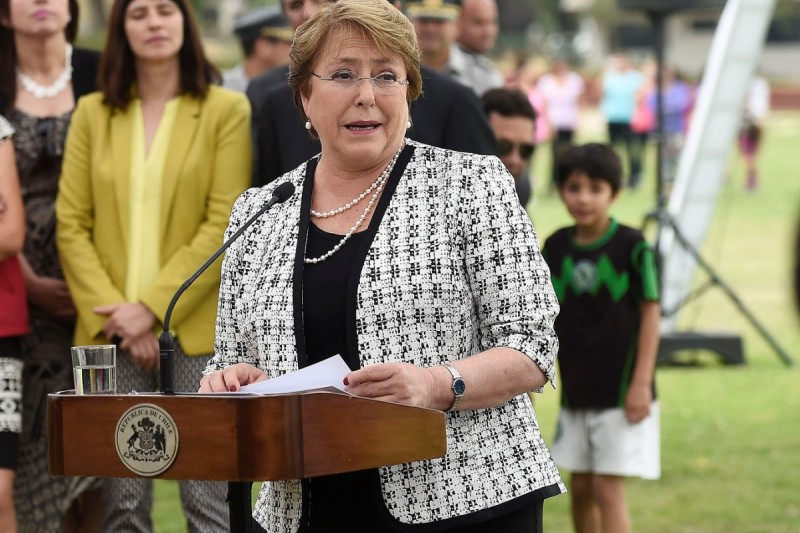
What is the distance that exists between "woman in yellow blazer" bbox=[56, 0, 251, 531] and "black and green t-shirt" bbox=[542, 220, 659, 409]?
1.57 metres

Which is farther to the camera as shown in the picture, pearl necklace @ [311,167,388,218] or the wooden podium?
pearl necklace @ [311,167,388,218]

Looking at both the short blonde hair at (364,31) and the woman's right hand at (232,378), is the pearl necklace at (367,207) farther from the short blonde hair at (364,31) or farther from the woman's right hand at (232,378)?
the woman's right hand at (232,378)

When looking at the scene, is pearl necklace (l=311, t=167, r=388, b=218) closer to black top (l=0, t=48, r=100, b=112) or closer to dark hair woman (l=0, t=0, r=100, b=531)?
dark hair woman (l=0, t=0, r=100, b=531)

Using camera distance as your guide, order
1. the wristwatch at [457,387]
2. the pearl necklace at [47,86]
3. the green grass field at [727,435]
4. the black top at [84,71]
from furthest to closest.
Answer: the green grass field at [727,435], the black top at [84,71], the pearl necklace at [47,86], the wristwatch at [457,387]

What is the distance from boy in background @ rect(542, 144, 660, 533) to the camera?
5.84m

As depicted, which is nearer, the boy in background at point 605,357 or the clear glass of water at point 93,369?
the clear glass of water at point 93,369

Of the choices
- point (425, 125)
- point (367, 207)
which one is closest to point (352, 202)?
point (367, 207)

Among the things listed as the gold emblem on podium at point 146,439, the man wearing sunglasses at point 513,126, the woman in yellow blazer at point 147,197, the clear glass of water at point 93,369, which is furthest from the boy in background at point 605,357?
the gold emblem on podium at point 146,439

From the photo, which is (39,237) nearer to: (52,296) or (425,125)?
(52,296)

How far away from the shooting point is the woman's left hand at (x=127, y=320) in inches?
195

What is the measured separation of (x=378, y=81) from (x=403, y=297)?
49 centimetres

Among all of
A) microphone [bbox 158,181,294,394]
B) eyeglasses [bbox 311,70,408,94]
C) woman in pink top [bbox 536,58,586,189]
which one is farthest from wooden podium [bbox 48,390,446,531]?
woman in pink top [bbox 536,58,586,189]

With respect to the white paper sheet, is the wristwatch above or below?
below

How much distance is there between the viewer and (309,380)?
2855 mm
